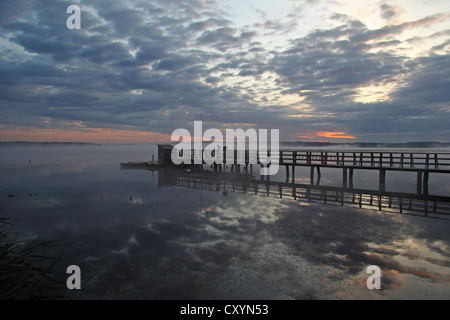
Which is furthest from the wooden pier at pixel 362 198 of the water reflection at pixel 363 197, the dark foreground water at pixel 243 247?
the dark foreground water at pixel 243 247

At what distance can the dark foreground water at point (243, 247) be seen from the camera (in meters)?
7.86

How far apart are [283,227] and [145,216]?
8040 millimetres

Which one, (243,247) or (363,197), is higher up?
(363,197)

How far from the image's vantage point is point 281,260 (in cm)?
973

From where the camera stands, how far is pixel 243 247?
1102cm

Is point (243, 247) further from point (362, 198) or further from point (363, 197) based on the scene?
point (363, 197)

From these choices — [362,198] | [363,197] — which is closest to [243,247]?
[362,198]

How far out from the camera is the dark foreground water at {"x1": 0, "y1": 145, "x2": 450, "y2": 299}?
786 cm

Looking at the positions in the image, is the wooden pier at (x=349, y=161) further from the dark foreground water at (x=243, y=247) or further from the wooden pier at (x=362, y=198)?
the dark foreground water at (x=243, y=247)

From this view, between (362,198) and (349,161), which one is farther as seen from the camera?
(349,161)

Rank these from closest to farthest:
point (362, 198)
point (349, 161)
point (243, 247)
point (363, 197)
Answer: point (243, 247), point (362, 198), point (363, 197), point (349, 161)

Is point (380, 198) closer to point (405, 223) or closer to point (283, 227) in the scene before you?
point (405, 223)
